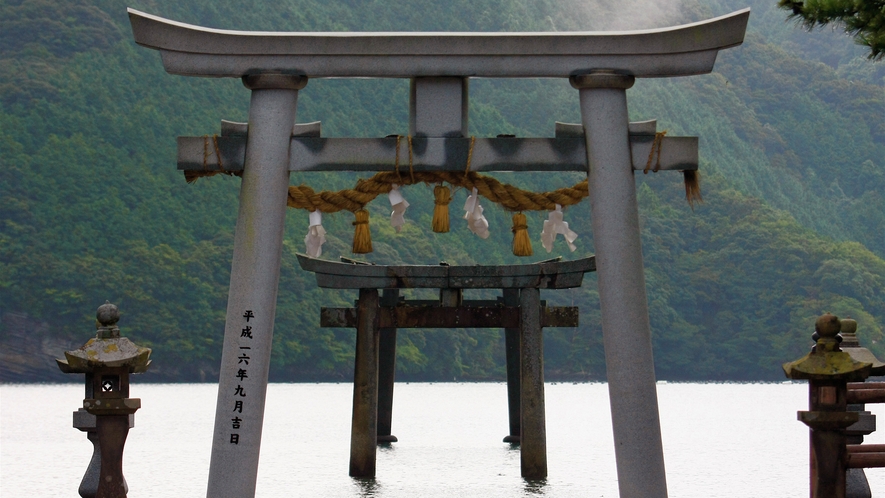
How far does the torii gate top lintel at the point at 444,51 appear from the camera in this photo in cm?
884

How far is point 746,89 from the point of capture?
108000mm

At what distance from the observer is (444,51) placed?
29.2ft

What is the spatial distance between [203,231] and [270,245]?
61.1 meters

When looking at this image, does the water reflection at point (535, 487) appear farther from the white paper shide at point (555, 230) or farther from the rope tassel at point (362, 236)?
the rope tassel at point (362, 236)

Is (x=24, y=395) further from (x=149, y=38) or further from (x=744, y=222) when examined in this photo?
(x=149, y=38)

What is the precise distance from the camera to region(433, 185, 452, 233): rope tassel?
9.60 meters

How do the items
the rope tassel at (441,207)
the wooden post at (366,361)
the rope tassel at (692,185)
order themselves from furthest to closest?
the wooden post at (366,361) → the rope tassel at (441,207) → the rope tassel at (692,185)

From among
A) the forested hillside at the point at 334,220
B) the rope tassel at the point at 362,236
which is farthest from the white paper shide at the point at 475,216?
the forested hillside at the point at 334,220

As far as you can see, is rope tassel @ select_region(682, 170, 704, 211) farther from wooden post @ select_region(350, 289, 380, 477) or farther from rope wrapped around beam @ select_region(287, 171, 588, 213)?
wooden post @ select_region(350, 289, 380, 477)

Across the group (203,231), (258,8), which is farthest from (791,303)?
(258,8)

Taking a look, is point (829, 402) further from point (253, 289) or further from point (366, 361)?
point (366, 361)

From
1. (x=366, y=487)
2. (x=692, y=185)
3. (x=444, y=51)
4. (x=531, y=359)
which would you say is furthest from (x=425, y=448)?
(x=444, y=51)

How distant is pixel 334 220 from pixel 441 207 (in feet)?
203

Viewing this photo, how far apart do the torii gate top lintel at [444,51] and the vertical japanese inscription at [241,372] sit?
186 cm
